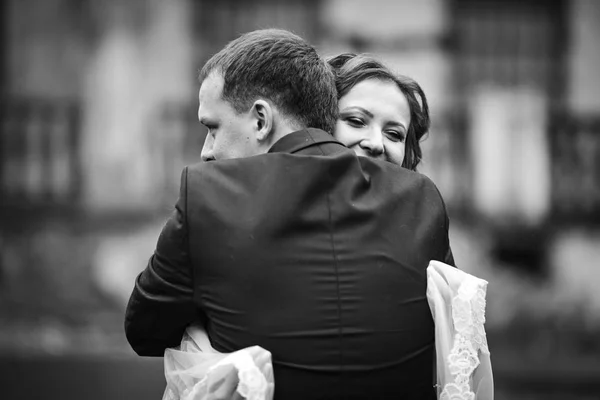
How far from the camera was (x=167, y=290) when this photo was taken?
8.19 ft

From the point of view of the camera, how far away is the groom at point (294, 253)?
2.43 m

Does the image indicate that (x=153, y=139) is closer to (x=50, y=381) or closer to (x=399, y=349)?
(x=50, y=381)

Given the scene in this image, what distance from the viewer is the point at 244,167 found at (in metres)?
2.51

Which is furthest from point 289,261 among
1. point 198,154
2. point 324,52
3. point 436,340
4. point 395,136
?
point 324,52

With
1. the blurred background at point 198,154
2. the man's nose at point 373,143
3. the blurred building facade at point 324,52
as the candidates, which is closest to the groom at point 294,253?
the man's nose at point 373,143

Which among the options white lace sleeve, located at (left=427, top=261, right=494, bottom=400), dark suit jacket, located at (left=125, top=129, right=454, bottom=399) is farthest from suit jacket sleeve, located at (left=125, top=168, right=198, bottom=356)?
white lace sleeve, located at (left=427, top=261, right=494, bottom=400)

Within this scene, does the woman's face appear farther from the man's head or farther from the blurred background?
the blurred background

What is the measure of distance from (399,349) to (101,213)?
801cm

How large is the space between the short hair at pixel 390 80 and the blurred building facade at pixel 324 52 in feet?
21.5

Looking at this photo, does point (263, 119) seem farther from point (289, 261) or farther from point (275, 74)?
point (289, 261)

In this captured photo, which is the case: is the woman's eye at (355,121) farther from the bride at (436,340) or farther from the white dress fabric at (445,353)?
the white dress fabric at (445,353)

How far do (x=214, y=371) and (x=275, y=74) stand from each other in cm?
78

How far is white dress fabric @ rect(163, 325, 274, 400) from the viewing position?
2.36 meters

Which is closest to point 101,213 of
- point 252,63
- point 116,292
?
point 116,292
